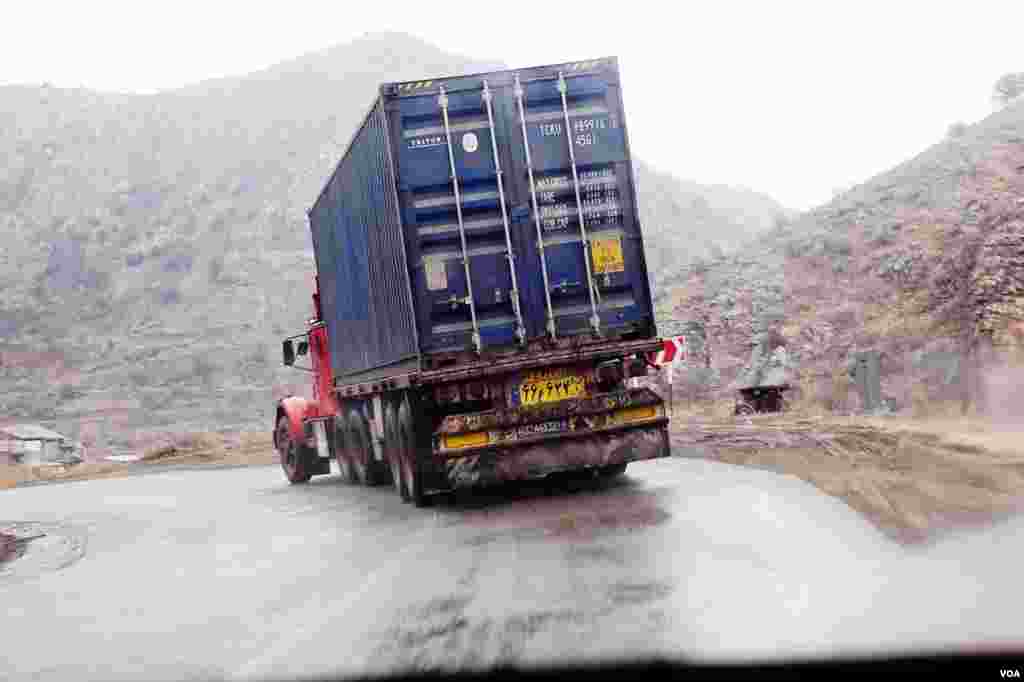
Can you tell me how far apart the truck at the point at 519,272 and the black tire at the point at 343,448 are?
6086mm

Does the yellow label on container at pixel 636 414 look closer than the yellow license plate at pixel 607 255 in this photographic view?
Yes

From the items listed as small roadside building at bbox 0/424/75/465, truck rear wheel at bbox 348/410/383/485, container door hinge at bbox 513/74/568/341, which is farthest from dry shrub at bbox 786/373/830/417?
small roadside building at bbox 0/424/75/465

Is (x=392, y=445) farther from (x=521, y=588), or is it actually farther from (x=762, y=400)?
(x=762, y=400)

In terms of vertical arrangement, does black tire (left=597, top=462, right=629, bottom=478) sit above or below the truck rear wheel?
below

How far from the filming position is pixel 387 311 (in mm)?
13883

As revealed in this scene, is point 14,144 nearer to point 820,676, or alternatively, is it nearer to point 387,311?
point 387,311

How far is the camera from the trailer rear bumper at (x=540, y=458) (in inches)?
472

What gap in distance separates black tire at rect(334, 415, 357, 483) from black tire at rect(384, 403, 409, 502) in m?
4.07

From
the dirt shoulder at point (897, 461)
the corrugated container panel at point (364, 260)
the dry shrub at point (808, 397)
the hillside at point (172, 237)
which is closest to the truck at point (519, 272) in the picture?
the corrugated container panel at point (364, 260)

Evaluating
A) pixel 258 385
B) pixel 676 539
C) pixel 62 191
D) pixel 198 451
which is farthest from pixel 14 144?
pixel 676 539

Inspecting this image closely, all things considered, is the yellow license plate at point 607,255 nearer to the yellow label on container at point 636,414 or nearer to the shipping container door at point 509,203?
the shipping container door at point 509,203

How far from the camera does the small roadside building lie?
51688 mm

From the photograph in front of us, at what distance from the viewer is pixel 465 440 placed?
471 inches

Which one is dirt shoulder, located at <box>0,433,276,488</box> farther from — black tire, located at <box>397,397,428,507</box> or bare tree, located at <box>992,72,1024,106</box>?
bare tree, located at <box>992,72,1024,106</box>
